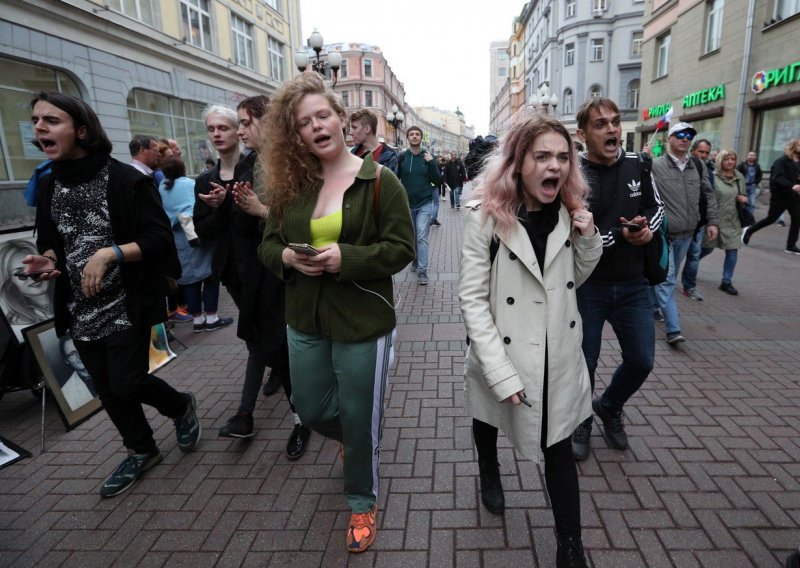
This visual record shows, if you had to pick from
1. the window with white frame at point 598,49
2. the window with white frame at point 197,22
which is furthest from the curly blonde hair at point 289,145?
the window with white frame at point 598,49

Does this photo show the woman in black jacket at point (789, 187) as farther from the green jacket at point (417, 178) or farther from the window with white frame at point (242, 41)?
the window with white frame at point (242, 41)

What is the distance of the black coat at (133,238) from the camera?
8.94ft

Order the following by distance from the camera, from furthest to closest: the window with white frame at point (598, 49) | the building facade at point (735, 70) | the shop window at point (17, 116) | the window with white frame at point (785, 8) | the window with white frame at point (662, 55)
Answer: the window with white frame at point (598, 49), the window with white frame at point (662, 55), the building facade at point (735, 70), the window with white frame at point (785, 8), the shop window at point (17, 116)

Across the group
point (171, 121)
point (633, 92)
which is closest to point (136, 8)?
point (171, 121)

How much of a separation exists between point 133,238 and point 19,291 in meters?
→ 2.05

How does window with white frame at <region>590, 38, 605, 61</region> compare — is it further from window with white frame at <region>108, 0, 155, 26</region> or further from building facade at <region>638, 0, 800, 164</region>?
window with white frame at <region>108, 0, 155, 26</region>

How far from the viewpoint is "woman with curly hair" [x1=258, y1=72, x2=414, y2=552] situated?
226 cm

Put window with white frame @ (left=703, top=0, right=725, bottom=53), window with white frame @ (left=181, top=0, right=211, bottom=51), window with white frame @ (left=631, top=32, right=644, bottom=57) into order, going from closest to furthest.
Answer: window with white frame @ (left=703, top=0, right=725, bottom=53)
window with white frame @ (left=181, top=0, right=211, bottom=51)
window with white frame @ (left=631, top=32, right=644, bottom=57)

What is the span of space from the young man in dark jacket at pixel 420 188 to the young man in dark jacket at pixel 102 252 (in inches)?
201

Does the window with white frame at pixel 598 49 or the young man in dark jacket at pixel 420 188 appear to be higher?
the window with white frame at pixel 598 49

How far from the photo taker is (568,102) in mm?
41312

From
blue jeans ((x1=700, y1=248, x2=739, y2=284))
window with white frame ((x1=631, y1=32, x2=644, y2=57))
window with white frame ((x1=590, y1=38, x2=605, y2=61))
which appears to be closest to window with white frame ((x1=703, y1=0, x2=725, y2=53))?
blue jeans ((x1=700, y1=248, x2=739, y2=284))

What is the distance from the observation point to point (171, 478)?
10.1ft

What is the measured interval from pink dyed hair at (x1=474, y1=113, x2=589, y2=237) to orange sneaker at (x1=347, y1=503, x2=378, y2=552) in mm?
1541
